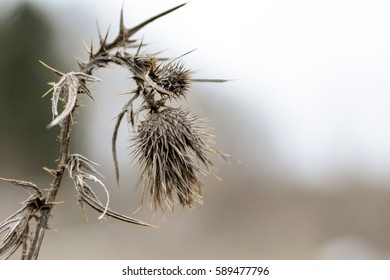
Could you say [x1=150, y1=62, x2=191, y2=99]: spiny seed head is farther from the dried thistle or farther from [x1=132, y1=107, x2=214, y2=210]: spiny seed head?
the dried thistle

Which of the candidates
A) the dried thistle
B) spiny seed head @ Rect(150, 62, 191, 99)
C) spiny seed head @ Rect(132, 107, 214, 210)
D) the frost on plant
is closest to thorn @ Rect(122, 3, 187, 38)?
the frost on plant

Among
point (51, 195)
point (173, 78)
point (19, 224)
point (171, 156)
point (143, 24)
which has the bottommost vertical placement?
point (19, 224)

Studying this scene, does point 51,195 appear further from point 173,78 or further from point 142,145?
point 173,78

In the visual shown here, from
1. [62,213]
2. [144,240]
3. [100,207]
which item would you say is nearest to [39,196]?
[100,207]

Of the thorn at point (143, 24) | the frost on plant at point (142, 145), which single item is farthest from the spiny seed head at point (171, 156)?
the thorn at point (143, 24)

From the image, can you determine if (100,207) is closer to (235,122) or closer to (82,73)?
(82,73)

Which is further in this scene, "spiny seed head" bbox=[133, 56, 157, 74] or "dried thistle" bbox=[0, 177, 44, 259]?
"spiny seed head" bbox=[133, 56, 157, 74]

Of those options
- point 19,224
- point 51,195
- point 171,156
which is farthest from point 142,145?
point 19,224

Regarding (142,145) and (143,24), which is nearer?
(143,24)
